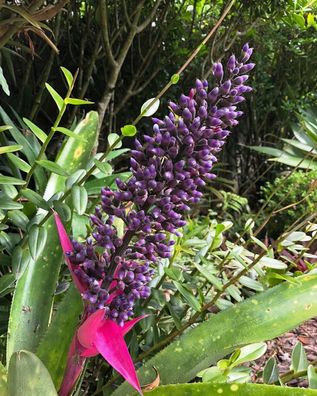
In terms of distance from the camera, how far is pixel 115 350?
723mm

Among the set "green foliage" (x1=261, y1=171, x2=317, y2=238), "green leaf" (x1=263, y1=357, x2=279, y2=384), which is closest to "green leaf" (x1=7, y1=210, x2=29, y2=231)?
"green leaf" (x1=263, y1=357, x2=279, y2=384)

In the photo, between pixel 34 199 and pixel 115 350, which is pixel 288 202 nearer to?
pixel 34 199

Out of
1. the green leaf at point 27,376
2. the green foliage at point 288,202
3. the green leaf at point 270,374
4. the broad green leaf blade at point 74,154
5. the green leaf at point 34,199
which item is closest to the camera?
the green leaf at point 27,376

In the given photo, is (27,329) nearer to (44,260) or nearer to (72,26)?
(44,260)

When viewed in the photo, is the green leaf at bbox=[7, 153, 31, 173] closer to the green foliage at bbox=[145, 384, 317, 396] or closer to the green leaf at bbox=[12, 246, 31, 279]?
the green leaf at bbox=[12, 246, 31, 279]

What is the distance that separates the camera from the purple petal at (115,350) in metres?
0.70

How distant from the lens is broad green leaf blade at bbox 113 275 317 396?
994mm

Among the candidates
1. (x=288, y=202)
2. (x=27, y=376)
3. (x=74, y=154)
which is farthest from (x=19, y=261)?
(x=288, y=202)

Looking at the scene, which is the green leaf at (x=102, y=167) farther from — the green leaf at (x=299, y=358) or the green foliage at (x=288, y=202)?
the green foliage at (x=288, y=202)

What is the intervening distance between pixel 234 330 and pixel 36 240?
47cm

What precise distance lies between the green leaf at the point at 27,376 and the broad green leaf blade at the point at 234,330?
0.29 metres

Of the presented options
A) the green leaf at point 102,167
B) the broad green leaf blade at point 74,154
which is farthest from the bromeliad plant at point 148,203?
the broad green leaf blade at point 74,154

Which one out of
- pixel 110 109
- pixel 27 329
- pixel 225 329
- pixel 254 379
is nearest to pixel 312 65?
pixel 110 109

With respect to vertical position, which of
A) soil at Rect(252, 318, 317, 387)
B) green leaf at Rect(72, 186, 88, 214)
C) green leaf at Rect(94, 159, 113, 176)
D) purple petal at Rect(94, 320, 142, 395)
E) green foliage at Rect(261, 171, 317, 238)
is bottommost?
soil at Rect(252, 318, 317, 387)
